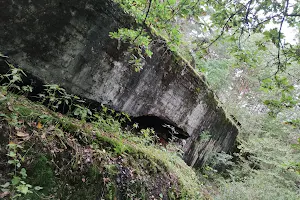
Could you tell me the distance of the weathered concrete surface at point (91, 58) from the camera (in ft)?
12.2

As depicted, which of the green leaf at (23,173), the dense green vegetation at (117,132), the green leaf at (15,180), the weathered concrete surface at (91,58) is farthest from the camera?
the weathered concrete surface at (91,58)

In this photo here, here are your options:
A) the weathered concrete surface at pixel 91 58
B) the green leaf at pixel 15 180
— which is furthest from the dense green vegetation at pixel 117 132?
the weathered concrete surface at pixel 91 58

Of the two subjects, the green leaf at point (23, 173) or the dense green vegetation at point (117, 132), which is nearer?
the green leaf at point (23, 173)

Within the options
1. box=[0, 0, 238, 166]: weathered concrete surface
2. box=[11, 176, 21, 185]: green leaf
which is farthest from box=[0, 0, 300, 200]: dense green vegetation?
box=[0, 0, 238, 166]: weathered concrete surface

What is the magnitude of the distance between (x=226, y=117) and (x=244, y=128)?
363 centimetres

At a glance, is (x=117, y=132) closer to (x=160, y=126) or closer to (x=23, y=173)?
(x=23, y=173)

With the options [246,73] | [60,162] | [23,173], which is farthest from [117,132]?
[246,73]

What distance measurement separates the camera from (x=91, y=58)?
4.54 m

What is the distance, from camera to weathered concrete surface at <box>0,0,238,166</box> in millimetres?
3705

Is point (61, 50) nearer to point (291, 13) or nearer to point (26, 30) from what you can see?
point (26, 30)

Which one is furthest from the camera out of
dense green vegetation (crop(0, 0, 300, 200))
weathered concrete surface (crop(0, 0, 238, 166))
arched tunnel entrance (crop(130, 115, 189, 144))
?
arched tunnel entrance (crop(130, 115, 189, 144))

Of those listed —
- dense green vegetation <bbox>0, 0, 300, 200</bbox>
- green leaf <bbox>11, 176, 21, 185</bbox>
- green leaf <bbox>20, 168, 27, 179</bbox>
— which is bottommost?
green leaf <bbox>11, 176, 21, 185</bbox>

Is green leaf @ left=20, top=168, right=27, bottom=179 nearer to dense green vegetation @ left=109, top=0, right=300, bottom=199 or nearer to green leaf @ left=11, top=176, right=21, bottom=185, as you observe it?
green leaf @ left=11, top=176, right=21, bottom=185

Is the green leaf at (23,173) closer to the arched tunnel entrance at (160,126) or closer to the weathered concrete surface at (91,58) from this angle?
the weathered concrete surface at (91,58)
